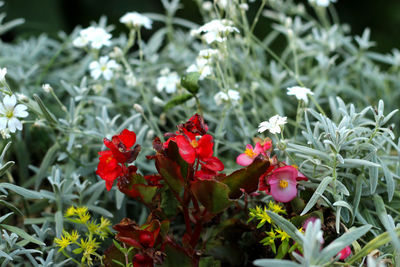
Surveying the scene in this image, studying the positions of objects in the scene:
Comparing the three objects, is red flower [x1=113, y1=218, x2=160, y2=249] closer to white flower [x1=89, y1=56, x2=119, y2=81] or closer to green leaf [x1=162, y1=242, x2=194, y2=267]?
green leaf [x1=162, y1=242, x2=194, y2=267]

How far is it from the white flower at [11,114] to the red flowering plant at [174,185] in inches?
5.8

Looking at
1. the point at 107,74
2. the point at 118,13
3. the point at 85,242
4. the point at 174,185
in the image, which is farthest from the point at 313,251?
the point at 118,13

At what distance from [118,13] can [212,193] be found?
1449mm

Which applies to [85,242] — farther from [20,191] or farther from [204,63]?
[204,63]

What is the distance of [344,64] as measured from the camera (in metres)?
1.17

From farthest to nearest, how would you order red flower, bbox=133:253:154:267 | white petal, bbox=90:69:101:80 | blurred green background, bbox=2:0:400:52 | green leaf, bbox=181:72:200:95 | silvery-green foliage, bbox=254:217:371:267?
blurred green background, bbox=2:0:400:52 < white petal, bbox=90:69:101:80 < green leaf, bbox=181:72:200:95 < red flower, bbox=133:253:154:267 < silvery-green foliage, bbox=254:217:371:267

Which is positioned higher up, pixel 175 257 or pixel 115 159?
pixel 115 159

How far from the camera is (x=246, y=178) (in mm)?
664

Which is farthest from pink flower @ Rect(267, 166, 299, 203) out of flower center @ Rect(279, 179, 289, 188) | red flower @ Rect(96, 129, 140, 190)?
red flower @ Rect(96, 129, 140, 190)

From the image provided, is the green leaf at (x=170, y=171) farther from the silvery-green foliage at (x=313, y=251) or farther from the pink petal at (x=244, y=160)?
the silvery-green foliage at (x=313, y=251)

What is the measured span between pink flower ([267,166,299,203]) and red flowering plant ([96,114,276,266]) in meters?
0.02

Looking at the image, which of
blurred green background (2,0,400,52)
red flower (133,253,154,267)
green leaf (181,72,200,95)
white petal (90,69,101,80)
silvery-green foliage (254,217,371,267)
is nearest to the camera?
silvery-green foliage (254,217,371,267)

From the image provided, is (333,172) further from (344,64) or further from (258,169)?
(344,64)

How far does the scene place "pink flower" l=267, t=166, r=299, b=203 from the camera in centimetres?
67
